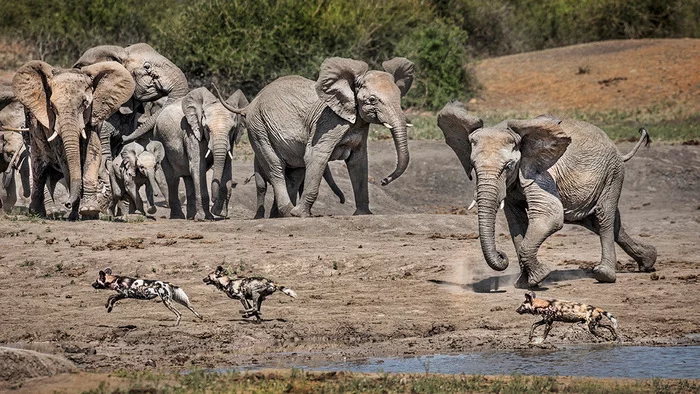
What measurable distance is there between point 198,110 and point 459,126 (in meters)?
7.64

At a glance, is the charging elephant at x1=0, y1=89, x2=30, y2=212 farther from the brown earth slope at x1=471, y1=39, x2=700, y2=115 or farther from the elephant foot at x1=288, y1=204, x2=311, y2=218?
the brown earth slope at x1=471, y1=39, x2=700, y2=115

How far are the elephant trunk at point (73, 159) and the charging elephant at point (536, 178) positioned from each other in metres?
5.47

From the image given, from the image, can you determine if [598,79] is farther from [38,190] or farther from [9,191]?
[38,190]

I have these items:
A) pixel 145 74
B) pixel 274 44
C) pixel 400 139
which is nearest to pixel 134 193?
pixel 145 74

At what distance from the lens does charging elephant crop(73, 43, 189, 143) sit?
21.2m

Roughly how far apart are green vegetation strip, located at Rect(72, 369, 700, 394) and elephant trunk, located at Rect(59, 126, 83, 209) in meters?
7.76

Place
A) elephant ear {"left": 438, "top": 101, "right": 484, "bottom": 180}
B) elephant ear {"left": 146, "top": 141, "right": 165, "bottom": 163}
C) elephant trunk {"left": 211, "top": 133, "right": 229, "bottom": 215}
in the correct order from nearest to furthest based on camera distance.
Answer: elephant ear {"left": 438, "top": 101, "right": 484, "bottom": 180}, elephant trunk {"left": 211, "top": 133, "right": 229, "bottom": 215}, elephant ear {"left": 146, "top": 141, "right": 165, "bottom": 163}

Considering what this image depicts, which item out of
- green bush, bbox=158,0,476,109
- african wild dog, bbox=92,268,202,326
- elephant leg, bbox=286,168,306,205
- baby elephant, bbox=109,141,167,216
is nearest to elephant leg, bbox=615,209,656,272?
african wild dog, bbox=92,268,202,326

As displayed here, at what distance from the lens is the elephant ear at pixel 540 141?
40.6ft

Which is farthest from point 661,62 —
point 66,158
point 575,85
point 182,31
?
point 66,158

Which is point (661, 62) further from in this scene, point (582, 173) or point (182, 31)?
point (582, 173)

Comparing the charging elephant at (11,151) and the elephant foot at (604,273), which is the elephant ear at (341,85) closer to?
the charging elephant at (11,151)

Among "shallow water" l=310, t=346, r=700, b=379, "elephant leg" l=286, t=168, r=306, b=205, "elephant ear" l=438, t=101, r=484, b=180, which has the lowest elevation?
"shallow water" l=310, t=346, r=700, b=379

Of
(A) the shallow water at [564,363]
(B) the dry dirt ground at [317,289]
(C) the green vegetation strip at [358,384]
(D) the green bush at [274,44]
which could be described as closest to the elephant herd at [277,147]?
(B) the dry dirt ground at [317,289]
